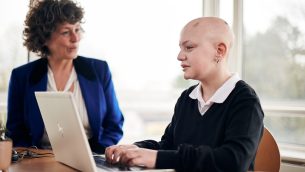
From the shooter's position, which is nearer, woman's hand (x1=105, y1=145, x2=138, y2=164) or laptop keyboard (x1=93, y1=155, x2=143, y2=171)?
laptop keyboard (x1=93, y1=155, x2=143, y2=171)

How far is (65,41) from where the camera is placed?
8.34 ft

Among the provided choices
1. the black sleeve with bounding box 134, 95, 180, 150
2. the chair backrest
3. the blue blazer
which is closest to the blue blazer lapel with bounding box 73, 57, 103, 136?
the blue blazer

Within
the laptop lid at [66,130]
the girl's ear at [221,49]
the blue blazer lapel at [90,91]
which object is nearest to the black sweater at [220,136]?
the girl's ear at [221,49]

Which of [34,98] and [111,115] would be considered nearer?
[34,98]

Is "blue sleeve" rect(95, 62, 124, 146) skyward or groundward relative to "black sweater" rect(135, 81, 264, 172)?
groundward

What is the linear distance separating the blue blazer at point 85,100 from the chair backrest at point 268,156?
36.5 inches

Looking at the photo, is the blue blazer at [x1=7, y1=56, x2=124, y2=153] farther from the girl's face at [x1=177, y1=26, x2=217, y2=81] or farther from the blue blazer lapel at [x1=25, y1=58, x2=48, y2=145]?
the girl's face at [x1=177, y1=26, x2=217, y2=81]

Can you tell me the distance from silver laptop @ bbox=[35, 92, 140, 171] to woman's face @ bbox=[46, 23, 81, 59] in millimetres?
925

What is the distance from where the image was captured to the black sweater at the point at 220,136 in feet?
4.59

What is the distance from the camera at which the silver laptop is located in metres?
1.31

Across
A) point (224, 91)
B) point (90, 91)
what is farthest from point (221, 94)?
point (90, 91)

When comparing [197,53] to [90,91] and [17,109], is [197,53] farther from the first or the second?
[17,109]

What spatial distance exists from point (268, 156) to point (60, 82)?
121 centimetres

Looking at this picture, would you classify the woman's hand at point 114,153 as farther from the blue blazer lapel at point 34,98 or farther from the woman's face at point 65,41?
the woman's face at point 65,41
